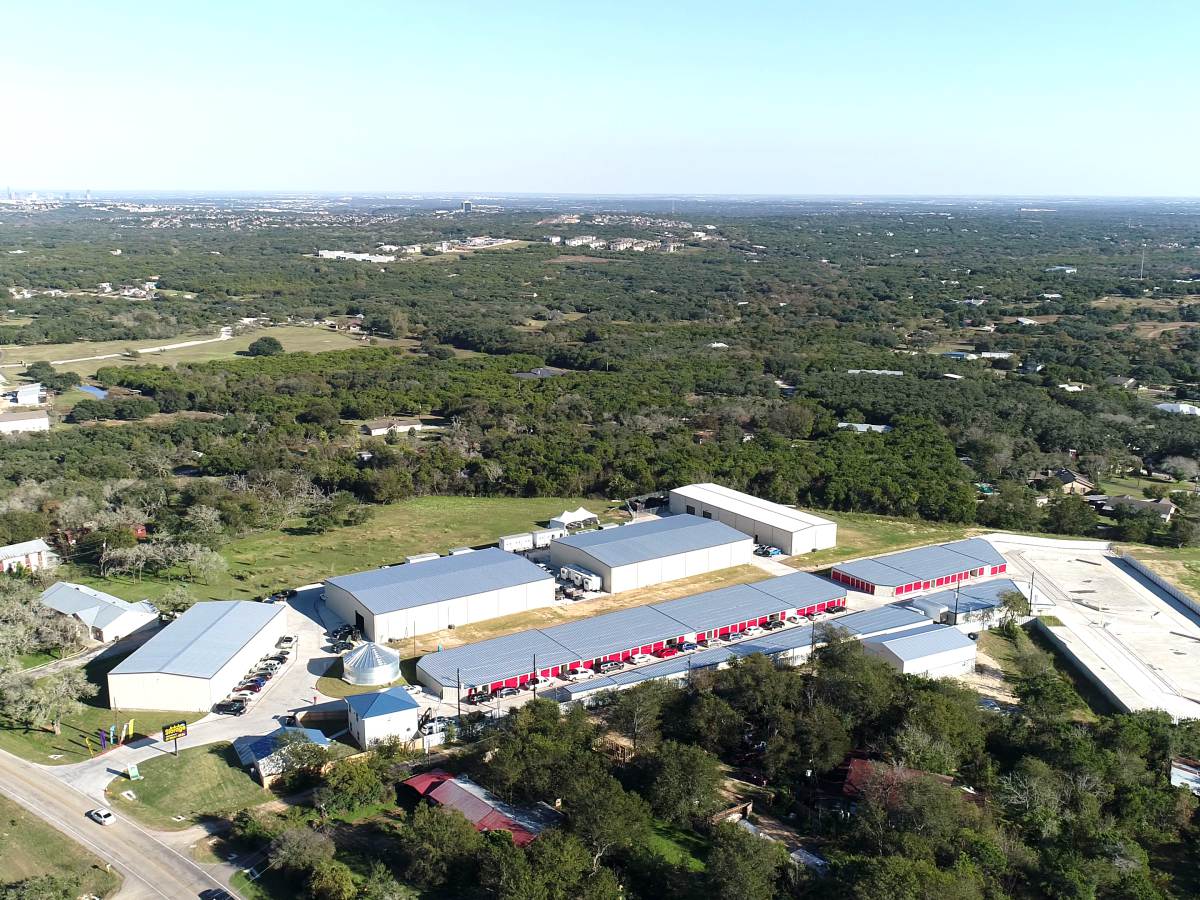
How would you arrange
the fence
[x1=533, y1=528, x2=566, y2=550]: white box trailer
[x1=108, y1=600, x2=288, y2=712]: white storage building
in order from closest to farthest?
[x1=108, y1=600, x2=288, y2=712]: white storage building < the fence < [x1=533, y1=528, x2=566, y2=550]: white box trailer

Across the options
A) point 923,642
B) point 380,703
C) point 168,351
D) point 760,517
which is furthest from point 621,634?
point 168,351

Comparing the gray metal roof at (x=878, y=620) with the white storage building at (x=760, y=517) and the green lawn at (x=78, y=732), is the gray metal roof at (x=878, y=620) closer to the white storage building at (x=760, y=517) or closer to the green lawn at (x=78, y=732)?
the white storage building at (x=760, y=517)

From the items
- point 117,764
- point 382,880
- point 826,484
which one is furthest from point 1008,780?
point 826,484

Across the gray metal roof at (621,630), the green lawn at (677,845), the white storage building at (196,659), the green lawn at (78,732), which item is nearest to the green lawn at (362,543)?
the white storage building at (196,659)

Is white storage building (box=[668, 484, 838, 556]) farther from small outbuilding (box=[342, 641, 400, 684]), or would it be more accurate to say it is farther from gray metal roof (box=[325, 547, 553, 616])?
small outbuilding (box=[342, 641, 400, 684])

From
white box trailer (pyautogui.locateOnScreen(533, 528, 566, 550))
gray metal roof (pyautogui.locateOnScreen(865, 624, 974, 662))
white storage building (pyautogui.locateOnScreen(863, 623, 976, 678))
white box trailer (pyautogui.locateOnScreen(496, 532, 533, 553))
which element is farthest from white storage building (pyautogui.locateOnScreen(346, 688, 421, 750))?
white box trailer (pyautogui.locateOnScreen(533, 528, 566, 550))

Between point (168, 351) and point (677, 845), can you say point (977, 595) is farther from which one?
point (168, 351)
